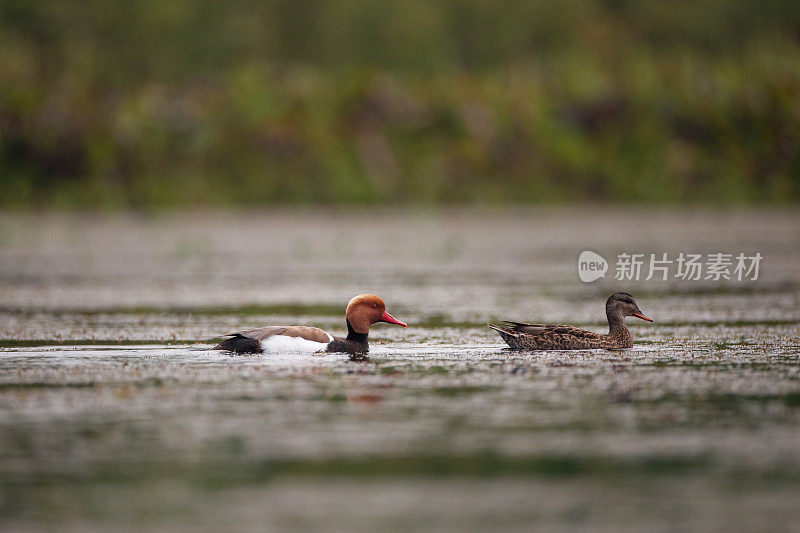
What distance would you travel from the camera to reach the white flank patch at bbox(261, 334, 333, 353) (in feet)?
37.4

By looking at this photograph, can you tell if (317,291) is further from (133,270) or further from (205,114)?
→ (205,114)

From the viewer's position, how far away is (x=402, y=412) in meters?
8.59

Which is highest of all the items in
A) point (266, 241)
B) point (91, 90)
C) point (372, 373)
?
point (91, 90)

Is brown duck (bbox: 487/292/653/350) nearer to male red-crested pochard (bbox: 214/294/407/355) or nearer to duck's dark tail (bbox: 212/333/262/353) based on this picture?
male red-crested pochard (bbox: 214/294/407/355)

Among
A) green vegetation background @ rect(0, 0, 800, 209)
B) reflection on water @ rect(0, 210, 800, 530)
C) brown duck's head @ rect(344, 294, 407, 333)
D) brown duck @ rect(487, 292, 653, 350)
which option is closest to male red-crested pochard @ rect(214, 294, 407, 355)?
brown duck's head @ rect(344, 294, 407, 333)


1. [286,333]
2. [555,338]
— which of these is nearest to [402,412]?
[286,333]

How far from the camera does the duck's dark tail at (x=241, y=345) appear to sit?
37.6 ft

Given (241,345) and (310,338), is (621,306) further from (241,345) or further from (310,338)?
A: (241,345)

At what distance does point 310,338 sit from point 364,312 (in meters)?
0.57

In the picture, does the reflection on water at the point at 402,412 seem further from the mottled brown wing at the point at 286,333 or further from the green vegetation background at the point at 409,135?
the green vegetation background at the point at 409,135

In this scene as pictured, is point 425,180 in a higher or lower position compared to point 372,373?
higher

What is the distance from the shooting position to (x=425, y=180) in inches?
1395

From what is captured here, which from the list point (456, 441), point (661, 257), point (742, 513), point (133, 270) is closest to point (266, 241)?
point (133, 270)

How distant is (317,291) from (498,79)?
22836 mm
